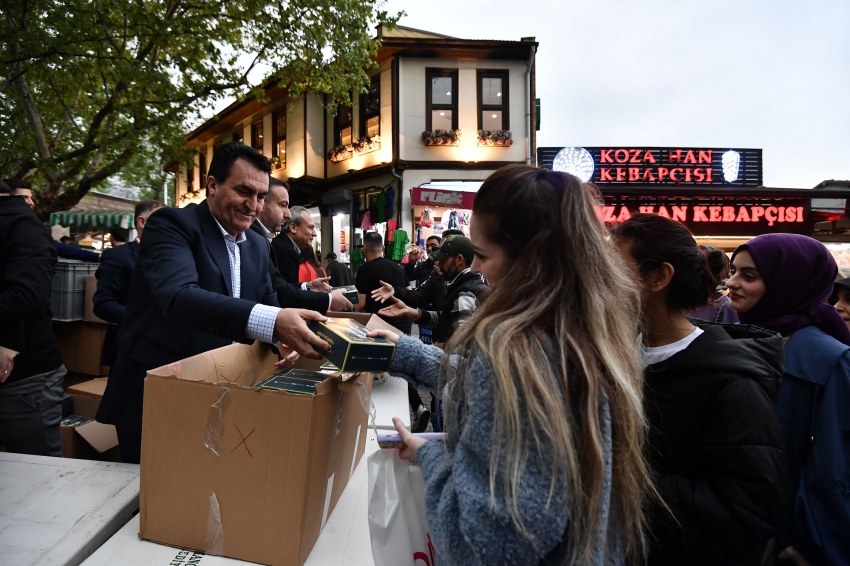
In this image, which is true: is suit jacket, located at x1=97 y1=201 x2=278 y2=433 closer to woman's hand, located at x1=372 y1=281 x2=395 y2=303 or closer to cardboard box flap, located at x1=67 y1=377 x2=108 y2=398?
woman's hand, located at x1=372 y1=281 x2=395 y2=303

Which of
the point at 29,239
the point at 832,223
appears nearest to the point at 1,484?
the point at 29,239

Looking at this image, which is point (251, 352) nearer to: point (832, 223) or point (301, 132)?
point (301, 132)

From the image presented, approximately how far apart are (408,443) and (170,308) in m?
1.06

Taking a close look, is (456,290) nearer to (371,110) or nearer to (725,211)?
(371,110)

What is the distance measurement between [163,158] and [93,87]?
158 cm

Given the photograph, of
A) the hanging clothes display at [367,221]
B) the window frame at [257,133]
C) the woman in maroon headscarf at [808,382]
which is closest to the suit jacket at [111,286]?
the woman in maroon headscarf at [808,382]

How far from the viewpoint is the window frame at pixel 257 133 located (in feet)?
59.7

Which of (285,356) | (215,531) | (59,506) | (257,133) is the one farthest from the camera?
(257,133)

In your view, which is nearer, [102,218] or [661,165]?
[661,165]

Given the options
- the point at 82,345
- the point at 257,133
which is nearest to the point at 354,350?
the point at 82,345

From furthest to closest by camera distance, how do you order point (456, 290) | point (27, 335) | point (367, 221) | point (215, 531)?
point (367, 221) → point (456, 290) → point (27, 335) → point (215, 531)

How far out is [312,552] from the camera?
1312 mm

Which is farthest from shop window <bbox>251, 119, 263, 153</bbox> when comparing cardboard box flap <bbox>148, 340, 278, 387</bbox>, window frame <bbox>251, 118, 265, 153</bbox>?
cardboard box flap <bbox>148, 340, 278, 387</bbox>

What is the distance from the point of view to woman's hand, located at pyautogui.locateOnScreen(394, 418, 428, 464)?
1137 millimetres
